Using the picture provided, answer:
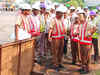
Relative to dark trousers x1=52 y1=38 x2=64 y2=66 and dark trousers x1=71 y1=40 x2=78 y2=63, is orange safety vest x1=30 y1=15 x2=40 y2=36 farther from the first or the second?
dark trousers x1=71 y1=40 x2=78 y2=63

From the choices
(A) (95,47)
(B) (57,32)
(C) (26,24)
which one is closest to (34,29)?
(C) (26,24)

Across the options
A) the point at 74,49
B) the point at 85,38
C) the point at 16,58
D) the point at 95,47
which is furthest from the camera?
the point at 95,47

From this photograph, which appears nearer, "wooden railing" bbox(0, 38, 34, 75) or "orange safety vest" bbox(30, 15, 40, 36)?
"wooden railing" bbox(0, 38, 34, 75)

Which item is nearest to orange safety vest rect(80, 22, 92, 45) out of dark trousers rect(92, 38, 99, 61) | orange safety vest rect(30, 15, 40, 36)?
dark trousers rect(92, 38, 99, 61)

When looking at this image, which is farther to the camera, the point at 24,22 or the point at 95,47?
the point at 95,47

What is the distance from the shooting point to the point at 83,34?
479 cm

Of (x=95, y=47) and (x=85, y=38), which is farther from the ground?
(x=85, y=38)

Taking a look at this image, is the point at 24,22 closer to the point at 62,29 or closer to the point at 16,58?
the point at 62,29

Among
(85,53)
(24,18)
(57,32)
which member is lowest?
(85,53)

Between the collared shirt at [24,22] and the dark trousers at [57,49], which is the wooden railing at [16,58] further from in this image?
the dark trousers at [57,49]

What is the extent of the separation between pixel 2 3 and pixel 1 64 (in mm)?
78758

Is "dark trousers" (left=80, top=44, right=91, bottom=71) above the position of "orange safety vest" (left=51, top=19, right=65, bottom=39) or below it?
below

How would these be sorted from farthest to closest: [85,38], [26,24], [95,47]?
1. [95,47]
2. [26,24]
3. [85,38]

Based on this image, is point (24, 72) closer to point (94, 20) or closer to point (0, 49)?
point (0, 49)
